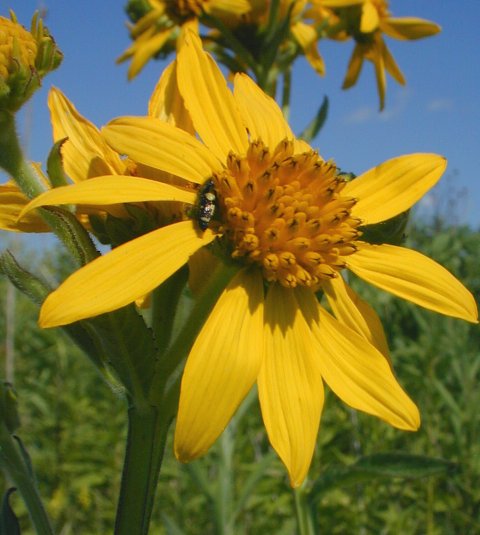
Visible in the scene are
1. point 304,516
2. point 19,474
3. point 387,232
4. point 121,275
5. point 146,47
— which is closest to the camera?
point 121,275

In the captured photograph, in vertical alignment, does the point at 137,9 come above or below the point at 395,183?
above

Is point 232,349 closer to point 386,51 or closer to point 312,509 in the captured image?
point 312,509

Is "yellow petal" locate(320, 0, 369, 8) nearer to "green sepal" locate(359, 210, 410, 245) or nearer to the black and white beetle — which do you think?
"green sepal" locate(359, 210, 410, 245)

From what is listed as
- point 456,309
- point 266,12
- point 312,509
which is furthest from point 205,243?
point 266,12

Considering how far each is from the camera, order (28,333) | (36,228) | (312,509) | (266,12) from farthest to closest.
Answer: (28,333)
(266,12)
(312,509)
(36,228)

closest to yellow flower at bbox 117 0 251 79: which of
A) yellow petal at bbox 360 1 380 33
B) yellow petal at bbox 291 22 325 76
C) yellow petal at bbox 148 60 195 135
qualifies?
yellow petal at bbox 291 22 325 76

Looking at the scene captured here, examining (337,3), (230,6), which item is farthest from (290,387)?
(337,3)

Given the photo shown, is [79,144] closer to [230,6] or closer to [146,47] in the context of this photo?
[230,6]
